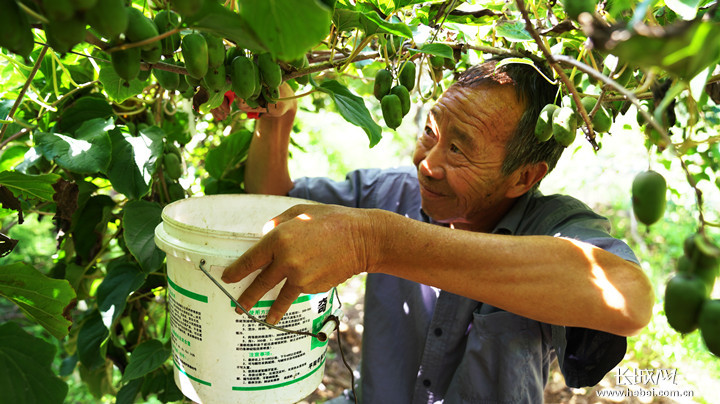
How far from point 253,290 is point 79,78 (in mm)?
747

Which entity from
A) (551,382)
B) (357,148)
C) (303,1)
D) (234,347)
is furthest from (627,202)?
(303,1)

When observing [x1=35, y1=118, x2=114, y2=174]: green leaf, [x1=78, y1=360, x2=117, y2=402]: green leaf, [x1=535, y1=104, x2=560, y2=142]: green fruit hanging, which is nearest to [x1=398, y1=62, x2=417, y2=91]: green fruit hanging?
[x1=535, y1=104, x2=560, y2=142]: green fruit hanging

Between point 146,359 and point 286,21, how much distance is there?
3.51 ft

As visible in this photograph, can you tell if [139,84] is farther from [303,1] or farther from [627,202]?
[627,202]

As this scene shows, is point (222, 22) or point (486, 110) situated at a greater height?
point (222, 22)

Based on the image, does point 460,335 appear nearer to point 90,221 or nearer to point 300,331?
point 300,331

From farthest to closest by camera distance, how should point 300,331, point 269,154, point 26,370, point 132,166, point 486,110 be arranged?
point 269,154
point 486,110
point 132,166
point 300,331
point 26,370

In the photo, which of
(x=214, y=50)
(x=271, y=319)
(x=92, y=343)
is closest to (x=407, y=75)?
(x=214, y=50)

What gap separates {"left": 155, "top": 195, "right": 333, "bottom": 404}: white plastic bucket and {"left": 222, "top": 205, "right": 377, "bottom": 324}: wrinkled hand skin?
0.05 meters

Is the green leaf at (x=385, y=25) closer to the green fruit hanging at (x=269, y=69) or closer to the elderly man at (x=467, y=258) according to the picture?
the green fruit hanging at (x=269, y=69)

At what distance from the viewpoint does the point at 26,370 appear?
0.82 m

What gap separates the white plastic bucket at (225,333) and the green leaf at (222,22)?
1.39 feet

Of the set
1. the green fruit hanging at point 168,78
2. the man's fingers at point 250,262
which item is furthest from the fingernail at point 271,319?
the green fruit hanging at point 168,78

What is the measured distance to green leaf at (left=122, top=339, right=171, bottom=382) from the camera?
1250mm
